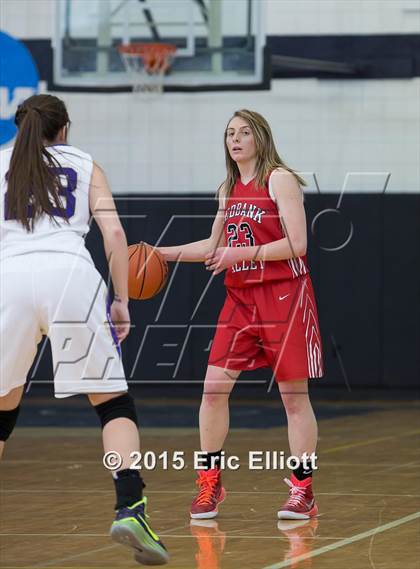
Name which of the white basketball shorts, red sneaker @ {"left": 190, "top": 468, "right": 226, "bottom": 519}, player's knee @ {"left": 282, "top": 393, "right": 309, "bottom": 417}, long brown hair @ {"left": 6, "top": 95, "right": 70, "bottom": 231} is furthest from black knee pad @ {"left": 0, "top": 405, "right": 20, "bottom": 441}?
player's knee @ {"left": 282, "top": 393, "right": 309, "bottom": 417}

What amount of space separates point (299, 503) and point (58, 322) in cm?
242

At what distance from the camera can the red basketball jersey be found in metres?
7.28

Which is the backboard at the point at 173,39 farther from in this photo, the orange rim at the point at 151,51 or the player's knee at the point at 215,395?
the player's knee at the point at 215,395

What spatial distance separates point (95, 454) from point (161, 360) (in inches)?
204

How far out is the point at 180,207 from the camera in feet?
51.3

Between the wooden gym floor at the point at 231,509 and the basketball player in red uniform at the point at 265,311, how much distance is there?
339mm

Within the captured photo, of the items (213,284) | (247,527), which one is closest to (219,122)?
(213,284)

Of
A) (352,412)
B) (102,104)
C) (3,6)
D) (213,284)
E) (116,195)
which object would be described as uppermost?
(3,6)

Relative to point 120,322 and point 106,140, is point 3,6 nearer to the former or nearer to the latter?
point 106,140

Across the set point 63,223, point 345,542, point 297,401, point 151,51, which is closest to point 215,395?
point 297,401

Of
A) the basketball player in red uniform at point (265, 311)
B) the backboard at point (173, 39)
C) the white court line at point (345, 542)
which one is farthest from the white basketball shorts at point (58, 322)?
the backboard at point (173, 39)

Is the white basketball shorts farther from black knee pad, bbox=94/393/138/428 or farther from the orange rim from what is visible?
the orange rim

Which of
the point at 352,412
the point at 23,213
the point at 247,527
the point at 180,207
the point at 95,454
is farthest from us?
the point at 180,207

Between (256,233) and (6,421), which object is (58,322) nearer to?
(6,421)
